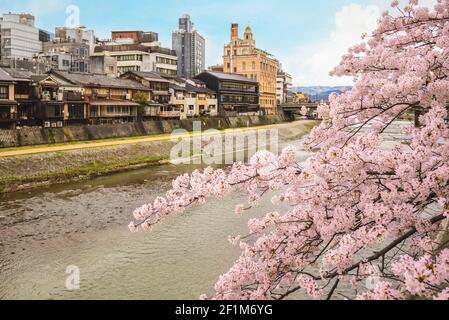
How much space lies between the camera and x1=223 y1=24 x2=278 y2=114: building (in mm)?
74625

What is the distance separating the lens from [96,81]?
Result: 40.0 metres

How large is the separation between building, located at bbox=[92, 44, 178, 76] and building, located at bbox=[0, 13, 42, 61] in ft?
37.9

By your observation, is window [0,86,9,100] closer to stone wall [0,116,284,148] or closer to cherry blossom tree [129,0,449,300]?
stone wall [0,116,284,148]

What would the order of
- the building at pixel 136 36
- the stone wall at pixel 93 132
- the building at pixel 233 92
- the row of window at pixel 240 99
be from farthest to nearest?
1. the building at pixel 136 36
2. the row of window at pixel 240 99
3. the building at pixel 233 92
4. the stone wall at pixel 93 132

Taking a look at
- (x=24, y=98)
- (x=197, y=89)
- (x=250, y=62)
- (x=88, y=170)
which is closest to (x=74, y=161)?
(x=88, y=170)

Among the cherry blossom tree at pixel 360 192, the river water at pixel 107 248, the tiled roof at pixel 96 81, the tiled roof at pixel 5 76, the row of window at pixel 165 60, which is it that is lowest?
the river water at pixel 107 248

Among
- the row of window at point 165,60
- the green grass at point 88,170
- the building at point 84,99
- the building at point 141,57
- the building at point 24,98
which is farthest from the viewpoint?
the row of window at point 165,60

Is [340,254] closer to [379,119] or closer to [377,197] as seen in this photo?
[377,197]

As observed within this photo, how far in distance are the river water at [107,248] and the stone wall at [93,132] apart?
398 inches

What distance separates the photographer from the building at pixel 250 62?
245 ft

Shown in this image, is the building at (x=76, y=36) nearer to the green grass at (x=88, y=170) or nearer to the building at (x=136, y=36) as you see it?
the building at (x=136, y=36)

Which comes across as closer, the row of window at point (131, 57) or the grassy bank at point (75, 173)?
the grassy bank at point (75, 173)

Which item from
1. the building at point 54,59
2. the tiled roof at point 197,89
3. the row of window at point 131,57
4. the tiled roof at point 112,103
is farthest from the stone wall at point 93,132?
the building at point 54,59

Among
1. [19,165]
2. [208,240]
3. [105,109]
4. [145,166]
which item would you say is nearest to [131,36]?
[105,109]
